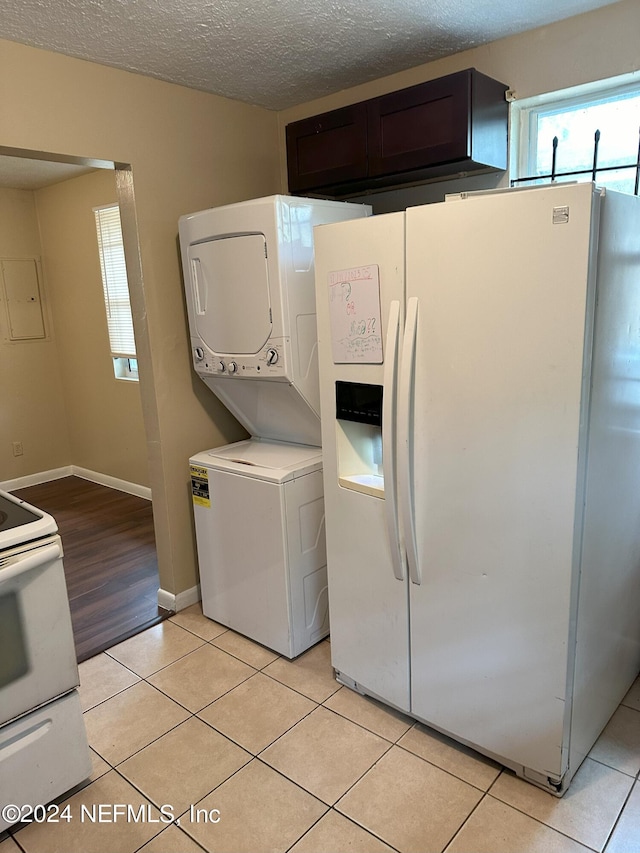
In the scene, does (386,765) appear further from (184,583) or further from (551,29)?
(551,29)

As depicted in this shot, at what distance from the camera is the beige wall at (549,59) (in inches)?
82.0

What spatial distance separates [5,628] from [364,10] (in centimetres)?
227

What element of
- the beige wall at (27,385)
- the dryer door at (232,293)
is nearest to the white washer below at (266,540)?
the dryer door at (232,293)

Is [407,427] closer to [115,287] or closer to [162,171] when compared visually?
[162,171]

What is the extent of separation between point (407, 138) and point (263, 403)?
1254 mm

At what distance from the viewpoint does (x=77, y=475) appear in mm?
5262

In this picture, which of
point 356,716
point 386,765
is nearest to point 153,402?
point 356,716

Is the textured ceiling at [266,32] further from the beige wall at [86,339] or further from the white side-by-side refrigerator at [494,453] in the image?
the beige wall at [86,339]

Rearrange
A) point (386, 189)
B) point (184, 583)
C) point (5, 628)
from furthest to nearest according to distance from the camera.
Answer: point (184, 583)
point (386, 189)
point (5, 628)

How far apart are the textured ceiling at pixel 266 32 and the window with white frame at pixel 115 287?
1747 mm

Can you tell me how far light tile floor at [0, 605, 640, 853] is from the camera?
1.69 m

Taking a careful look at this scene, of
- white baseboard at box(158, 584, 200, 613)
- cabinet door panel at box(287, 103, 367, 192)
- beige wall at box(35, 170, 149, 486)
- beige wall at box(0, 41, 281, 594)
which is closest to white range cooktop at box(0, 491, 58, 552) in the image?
beige wall at box(0, 41, 281, 594)

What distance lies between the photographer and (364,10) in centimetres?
202

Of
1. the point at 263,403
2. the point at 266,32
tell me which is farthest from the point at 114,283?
the point at 266,32
